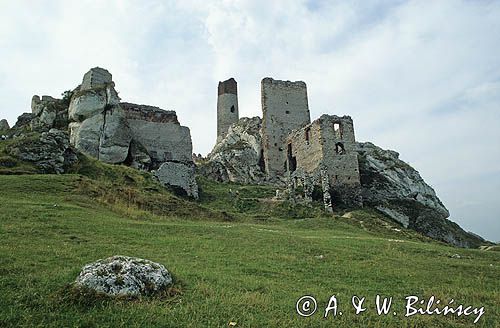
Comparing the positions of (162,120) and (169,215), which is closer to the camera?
(169,215)

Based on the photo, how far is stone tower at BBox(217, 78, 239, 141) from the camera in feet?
212

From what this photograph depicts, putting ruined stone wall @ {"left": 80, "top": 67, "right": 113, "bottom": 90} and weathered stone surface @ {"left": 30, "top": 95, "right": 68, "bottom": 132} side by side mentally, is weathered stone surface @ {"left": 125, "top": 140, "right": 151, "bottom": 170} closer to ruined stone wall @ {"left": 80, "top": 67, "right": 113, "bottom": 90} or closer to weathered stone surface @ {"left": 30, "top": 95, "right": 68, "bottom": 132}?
ruined stone wall @ {"left": 80, "top": 67, "right": 113, "bottom": 90}

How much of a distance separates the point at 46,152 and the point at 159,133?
12.9 metres

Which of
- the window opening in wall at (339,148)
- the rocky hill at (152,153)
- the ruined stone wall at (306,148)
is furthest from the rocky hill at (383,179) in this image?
the window opening in wall at (339,148)

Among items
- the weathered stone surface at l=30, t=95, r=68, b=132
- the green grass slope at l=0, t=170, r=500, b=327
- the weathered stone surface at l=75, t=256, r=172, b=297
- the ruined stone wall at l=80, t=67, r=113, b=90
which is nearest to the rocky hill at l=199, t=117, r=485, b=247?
the ruined stone wall at l=80, t=67, r=113, b=90

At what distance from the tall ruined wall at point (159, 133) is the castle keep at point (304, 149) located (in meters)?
10.2

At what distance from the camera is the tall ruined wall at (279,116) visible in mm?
49188

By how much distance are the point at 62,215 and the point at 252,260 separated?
815 cm

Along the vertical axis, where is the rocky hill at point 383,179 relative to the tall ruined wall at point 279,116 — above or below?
below

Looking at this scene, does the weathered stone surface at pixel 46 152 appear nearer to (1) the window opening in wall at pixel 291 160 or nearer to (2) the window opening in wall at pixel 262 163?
(1) the window opening in wall at pixel 291 160

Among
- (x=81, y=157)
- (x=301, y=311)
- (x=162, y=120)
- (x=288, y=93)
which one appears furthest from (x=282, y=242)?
(x=288, y=93)

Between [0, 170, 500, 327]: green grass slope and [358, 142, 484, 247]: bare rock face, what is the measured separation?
20716 millimetres

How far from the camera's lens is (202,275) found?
9656 millimetres

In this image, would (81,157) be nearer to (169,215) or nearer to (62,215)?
(169,215)
